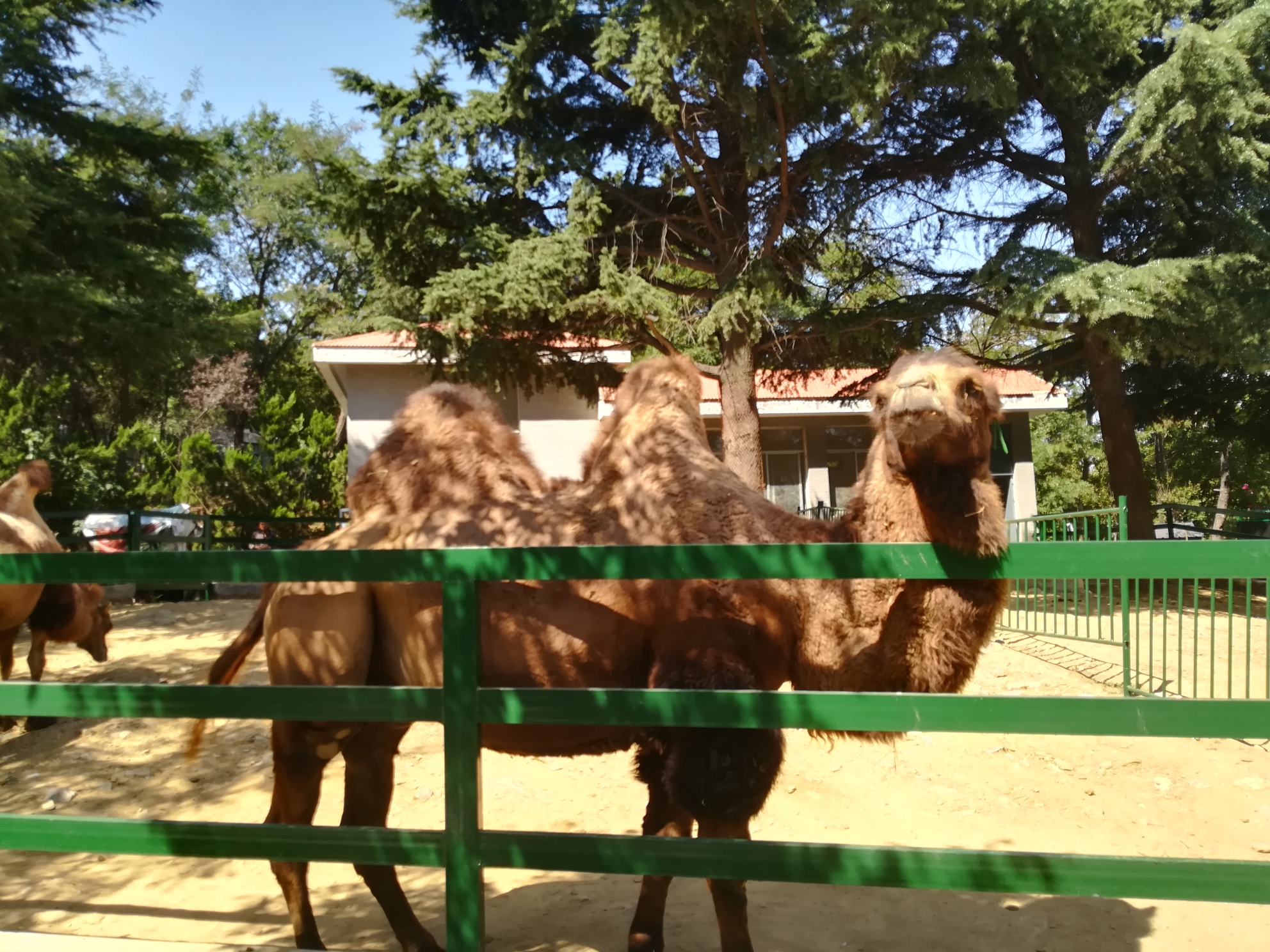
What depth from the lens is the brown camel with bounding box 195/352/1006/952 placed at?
10.6 feet

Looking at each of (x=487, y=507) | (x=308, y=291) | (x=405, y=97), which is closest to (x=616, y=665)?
(x=487, y=507)

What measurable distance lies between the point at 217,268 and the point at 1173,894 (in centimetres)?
3831

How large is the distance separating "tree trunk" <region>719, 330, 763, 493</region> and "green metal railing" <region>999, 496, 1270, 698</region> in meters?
3.31

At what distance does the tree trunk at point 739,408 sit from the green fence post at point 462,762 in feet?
31.9

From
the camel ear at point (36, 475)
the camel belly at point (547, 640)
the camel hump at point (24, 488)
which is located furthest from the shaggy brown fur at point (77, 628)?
the camel belly at point (547, 640)

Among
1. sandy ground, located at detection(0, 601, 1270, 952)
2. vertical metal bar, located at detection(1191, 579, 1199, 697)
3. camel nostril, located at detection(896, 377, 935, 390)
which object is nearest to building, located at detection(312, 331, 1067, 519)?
vertical metal bar, located at detection(1191, 579, 1199, 697)

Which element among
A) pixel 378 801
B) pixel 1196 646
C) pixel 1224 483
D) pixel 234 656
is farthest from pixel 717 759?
pixel 1224 483

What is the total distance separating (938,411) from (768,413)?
1744 cm

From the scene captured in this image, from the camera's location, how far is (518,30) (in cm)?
A: 1365

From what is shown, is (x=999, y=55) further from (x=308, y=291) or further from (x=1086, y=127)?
(x=308, y=291)

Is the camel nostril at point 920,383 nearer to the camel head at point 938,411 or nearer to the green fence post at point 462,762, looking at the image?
the camel head at point 938,411

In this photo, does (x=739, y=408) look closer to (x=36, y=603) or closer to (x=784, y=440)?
(x=36, y=603)

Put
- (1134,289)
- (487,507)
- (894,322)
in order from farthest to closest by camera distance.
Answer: (894,322) → (1134,289) → (487,507)

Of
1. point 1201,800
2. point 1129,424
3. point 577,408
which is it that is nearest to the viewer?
point 1201,800
